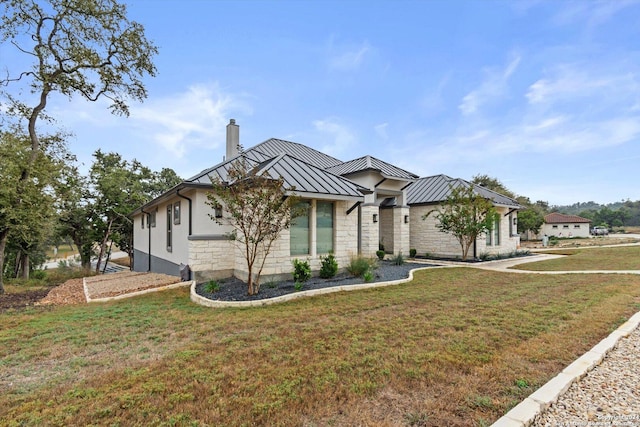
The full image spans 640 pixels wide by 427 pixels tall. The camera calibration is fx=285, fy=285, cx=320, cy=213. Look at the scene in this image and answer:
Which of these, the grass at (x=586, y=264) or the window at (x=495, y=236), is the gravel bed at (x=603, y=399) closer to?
the grass at (x=586, y=264)

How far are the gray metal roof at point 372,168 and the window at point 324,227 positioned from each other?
4.66m

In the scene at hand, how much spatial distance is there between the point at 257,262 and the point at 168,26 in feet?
31.3

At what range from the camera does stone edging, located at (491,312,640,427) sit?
94.7 inches

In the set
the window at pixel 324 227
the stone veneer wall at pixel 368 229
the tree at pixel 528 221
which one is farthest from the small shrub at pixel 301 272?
the tree at pixel 528 221

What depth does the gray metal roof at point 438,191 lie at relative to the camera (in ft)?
52.2

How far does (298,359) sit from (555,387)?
2.77 m

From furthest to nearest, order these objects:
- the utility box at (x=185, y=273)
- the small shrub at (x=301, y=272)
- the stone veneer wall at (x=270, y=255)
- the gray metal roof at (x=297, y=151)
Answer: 1. the gray metal roof at (x=297, y=151)
2. the utility box at (x=185, y=273)
3. the stone veneer wall at (x=270, y=255)
4. the small shrub at (x=301, y=272)

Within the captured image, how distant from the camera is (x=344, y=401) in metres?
2.76

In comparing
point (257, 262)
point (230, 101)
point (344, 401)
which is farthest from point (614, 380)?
point (230, 101)

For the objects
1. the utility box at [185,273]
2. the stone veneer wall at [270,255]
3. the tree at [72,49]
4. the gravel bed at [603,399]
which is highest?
the tree at [72,49]

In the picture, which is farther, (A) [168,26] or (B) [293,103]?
(B) [293,103]

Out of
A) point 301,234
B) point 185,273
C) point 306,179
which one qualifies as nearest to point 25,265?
point 185,273

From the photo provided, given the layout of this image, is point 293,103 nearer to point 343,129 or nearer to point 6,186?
point 343,129

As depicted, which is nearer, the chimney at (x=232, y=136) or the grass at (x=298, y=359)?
the grass at (x=298, y=359)
